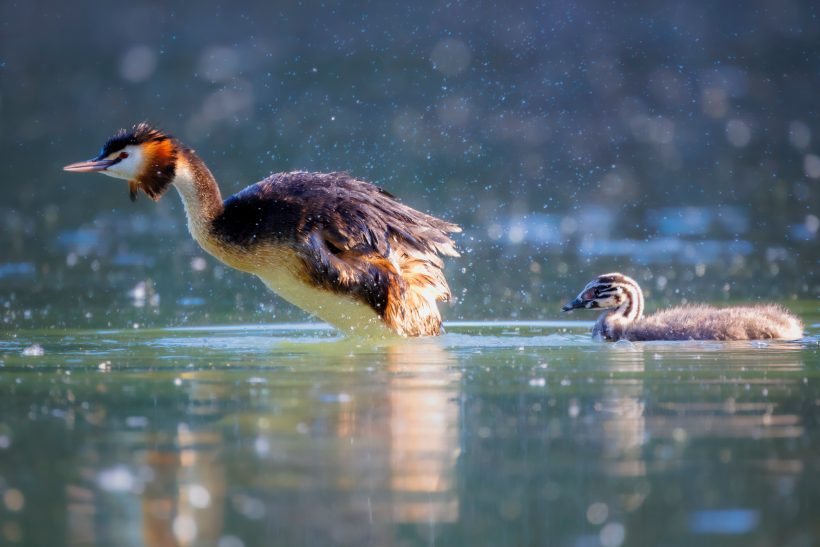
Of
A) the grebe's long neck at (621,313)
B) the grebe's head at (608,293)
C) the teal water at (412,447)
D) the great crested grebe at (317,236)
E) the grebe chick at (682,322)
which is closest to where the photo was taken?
the teal water at (412,447)

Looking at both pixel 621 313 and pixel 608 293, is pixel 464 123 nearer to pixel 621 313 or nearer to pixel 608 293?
pixel 608 293

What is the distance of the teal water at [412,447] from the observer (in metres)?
4.98

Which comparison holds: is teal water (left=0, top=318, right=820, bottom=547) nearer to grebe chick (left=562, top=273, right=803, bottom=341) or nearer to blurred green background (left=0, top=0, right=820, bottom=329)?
grebe chick (left=562, top=273, right=803, bottom=341)

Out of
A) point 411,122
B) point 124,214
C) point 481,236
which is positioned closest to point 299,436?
point 481,236

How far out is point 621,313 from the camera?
10180 mm

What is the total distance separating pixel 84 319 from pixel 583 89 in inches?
455

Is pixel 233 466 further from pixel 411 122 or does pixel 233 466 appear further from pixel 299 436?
pixel 411 122

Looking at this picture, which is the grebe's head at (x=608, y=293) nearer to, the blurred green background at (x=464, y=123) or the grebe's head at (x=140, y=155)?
the blurred green background at (x=464, y=123)

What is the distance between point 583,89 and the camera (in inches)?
827

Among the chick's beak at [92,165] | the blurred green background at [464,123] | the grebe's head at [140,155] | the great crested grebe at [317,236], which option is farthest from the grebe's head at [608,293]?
the chick's beak at [92,165]

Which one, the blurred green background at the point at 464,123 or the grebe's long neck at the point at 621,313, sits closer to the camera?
the grebe's long neck at the point at 621,313

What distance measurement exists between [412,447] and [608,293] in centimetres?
455

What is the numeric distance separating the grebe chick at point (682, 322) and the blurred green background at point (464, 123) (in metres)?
2.38

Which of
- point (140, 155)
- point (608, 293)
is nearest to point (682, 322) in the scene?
point (608, 293)
